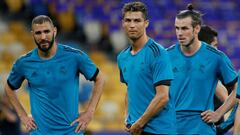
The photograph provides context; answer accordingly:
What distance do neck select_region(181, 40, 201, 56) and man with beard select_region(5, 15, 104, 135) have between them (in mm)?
884

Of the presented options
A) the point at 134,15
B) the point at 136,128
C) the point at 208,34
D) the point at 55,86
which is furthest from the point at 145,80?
the point at 208,34

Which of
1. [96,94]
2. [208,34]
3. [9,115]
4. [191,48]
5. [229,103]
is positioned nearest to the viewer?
[229,103]

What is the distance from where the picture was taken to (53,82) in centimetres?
822

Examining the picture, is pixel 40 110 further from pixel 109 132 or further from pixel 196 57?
pixel 109 132

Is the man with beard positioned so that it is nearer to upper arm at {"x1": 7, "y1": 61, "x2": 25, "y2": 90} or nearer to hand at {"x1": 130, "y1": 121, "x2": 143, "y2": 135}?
upper arm at {"x1": 7, "y1": 61, "x2": 25, "y2": 90}

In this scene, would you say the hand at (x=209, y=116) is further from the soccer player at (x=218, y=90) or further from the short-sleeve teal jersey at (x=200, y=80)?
the soccer player at (x=218, y=90)

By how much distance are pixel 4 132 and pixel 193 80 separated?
4.85 m

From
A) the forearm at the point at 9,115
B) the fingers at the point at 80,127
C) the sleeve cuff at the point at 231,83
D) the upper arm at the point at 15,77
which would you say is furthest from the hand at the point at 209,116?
the forearm at the point at 9,115

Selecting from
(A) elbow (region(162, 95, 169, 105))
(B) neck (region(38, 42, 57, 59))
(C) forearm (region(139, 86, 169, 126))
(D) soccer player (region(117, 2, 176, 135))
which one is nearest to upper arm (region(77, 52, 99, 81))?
(B) neck (region(38, 42, 57, 59))

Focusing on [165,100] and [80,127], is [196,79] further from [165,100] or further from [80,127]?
[80,127]

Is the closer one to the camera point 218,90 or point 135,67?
point 135,67

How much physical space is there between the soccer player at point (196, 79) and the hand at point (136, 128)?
74 cm

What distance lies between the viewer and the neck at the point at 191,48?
809 centimetres

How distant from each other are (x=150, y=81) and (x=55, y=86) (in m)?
1.17
